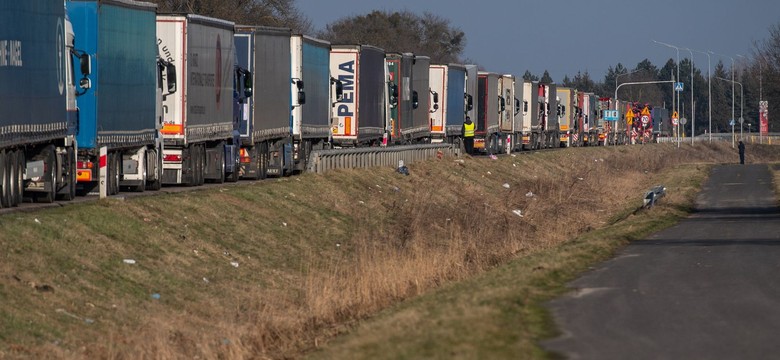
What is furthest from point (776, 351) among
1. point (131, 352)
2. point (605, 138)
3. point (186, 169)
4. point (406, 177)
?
point (605, 138)

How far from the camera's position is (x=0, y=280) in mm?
15766

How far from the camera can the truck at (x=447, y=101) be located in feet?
184

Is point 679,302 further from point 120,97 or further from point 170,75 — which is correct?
point 170,75

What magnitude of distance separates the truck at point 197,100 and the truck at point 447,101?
2273 centimetres

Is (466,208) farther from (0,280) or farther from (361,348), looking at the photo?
(361,348)

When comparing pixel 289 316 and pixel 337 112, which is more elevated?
pixel 337 112

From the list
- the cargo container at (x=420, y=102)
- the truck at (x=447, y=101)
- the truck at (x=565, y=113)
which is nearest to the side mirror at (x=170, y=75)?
the cargo container at (x=420, y=102)

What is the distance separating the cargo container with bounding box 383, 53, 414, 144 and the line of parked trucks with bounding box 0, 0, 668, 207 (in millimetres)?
57

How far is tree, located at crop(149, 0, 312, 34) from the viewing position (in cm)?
7012

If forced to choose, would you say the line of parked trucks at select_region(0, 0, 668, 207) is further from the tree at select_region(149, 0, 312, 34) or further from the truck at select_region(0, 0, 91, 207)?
the tree at select_region(149, 0, 312, 34)

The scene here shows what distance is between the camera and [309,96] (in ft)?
129

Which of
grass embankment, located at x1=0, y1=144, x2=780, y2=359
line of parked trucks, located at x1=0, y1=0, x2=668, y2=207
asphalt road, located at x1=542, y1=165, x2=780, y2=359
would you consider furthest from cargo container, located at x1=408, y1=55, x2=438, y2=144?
asphalt road, located at x1=542, y1=165, x2=780, y2=359

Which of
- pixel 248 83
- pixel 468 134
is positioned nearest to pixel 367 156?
pixel 248 83

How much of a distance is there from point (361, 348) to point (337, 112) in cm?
3186
